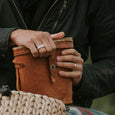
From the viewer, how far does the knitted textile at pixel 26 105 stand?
1306 millimetres

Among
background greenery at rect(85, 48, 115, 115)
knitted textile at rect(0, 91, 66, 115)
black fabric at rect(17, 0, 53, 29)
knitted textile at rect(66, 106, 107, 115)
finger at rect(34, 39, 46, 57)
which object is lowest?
background greenery at rect(85, 48, 115, 115)

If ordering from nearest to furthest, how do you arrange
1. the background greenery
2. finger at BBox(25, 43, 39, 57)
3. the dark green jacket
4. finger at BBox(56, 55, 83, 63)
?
finger at BBox(25, 43, 39, 57) < finger at BBox(56, 55, 83, 63) < the dark green jacket < the background greenery

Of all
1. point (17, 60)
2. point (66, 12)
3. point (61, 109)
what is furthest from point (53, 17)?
point (61, 109)

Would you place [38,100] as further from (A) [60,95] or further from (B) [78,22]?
(B) [78,22]

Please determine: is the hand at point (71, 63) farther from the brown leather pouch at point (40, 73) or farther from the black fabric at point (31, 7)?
the black fabric at point (31, 7)

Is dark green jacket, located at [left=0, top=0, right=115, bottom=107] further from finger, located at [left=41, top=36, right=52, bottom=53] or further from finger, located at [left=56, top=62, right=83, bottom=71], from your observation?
finger, located at [left=41, top=36, right=52, bottom=53]

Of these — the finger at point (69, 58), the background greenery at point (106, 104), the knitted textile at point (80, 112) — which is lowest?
the background greenery at point (106, 104)

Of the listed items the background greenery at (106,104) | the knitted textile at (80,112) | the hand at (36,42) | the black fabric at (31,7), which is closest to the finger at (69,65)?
the hand at (36,42)

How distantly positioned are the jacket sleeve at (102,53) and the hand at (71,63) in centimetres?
20

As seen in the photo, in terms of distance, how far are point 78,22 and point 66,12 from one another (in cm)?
10

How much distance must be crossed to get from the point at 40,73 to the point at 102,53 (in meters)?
0.70

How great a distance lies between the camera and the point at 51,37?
1566 mm

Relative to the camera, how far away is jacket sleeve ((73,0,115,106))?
1.96 m

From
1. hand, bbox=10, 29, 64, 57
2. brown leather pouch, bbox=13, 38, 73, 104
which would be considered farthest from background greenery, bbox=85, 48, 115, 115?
hand, bbox=10, 29, 64, 57
